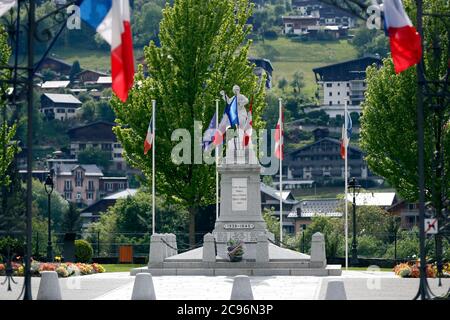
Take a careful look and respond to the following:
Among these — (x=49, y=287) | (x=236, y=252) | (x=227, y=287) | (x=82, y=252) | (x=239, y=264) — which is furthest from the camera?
(x=82, y=252)

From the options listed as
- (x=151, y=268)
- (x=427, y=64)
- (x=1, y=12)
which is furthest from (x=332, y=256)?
(x=1, y=12)

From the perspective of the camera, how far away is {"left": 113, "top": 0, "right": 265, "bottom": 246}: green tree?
72625mm

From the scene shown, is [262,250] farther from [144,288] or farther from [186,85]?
[144,288]

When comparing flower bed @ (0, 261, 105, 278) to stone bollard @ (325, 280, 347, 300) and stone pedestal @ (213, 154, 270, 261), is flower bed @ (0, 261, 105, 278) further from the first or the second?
stone bollard @ (325, 280, 347, 300)

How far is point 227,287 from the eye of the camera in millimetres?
48125

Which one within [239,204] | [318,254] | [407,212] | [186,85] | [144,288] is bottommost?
Answer: [407,212]

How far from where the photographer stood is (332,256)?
7169 centimetres

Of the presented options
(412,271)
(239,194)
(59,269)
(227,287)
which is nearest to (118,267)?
(239,194)

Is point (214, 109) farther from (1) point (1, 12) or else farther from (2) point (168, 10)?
(1) point (1, 12)

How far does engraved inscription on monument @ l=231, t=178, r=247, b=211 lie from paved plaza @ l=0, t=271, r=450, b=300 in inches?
232

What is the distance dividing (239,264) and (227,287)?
889cm
